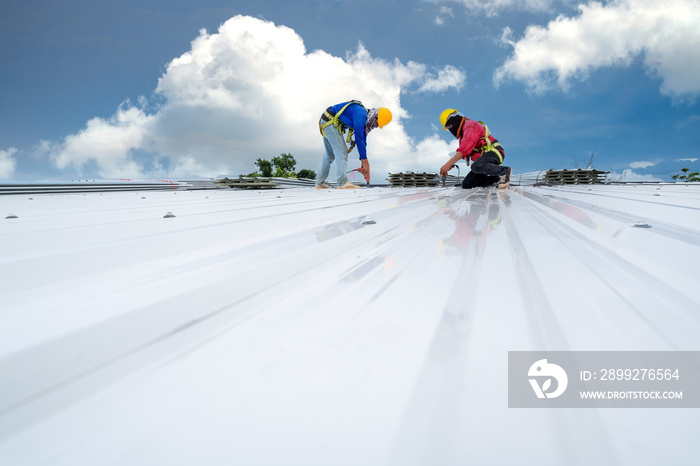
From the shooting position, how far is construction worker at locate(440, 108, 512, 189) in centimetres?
559

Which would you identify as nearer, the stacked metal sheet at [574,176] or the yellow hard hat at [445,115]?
the yellow hard hat at [445,115]

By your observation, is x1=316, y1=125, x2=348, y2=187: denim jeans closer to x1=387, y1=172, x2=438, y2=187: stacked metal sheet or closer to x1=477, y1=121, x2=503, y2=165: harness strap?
x1=477, y1=121, x2=503, y2=165: harness strap

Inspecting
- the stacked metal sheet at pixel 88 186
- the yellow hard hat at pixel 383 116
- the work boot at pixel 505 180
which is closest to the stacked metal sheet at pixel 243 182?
the stacked metal sheet at pixel 88 186

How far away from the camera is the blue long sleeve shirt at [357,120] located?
5.66 metres

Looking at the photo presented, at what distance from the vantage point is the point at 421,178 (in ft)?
35.9

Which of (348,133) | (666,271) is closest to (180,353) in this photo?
(666,271)

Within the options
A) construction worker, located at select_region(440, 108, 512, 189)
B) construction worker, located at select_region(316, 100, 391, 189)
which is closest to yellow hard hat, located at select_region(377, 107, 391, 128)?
construction worker, located at select_region(316, 100, 391, 189)

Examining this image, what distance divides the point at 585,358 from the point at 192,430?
1.42ft

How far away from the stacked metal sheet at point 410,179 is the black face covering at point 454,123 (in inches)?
191

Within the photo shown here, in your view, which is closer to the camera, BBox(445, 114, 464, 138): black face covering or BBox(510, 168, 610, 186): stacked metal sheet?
BBox(445, 114, 464, 138): black face covering

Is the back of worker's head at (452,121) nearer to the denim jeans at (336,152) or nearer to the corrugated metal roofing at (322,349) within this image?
the denim jeans at (336,152)

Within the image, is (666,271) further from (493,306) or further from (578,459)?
(578,459)

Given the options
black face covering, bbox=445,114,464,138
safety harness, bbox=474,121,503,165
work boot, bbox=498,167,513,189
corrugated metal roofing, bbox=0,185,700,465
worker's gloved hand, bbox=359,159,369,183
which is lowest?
corrugated metal roofing, bbox=0,185,700,465

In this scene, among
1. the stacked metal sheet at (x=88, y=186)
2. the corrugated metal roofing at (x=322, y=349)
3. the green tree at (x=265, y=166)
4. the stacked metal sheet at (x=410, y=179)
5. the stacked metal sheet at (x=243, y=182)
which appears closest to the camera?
the corrugated metal roofing at (x=322, y=349)
